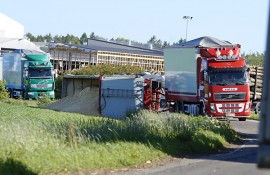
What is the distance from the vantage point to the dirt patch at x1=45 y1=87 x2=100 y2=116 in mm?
37469

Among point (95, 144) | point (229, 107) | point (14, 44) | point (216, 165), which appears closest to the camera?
point (95, 144)

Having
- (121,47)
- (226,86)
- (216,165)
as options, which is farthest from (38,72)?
(121,47)

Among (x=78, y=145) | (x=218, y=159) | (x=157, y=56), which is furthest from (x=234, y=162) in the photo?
(x=157, y=56)

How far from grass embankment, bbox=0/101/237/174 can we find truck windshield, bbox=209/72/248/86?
400 inches

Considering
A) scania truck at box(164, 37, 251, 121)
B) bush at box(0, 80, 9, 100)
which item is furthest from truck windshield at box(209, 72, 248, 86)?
bush at box(0, 80, 9, 100)

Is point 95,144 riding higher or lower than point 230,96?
lower

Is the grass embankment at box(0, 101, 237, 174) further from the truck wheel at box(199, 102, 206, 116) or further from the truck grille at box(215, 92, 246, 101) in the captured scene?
the truck wheel at box(199, 102, 206, 116)

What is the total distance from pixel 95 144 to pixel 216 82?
17.1 metres

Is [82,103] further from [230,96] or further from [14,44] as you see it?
[14,44]

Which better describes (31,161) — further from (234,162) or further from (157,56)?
(157,56)

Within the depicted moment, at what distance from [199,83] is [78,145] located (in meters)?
19.0

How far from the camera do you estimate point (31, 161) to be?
42.6ft

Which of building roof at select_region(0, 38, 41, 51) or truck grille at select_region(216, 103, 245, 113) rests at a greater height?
building roof at select_region(0, 38, 41, 51)

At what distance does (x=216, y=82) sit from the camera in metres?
31.5
